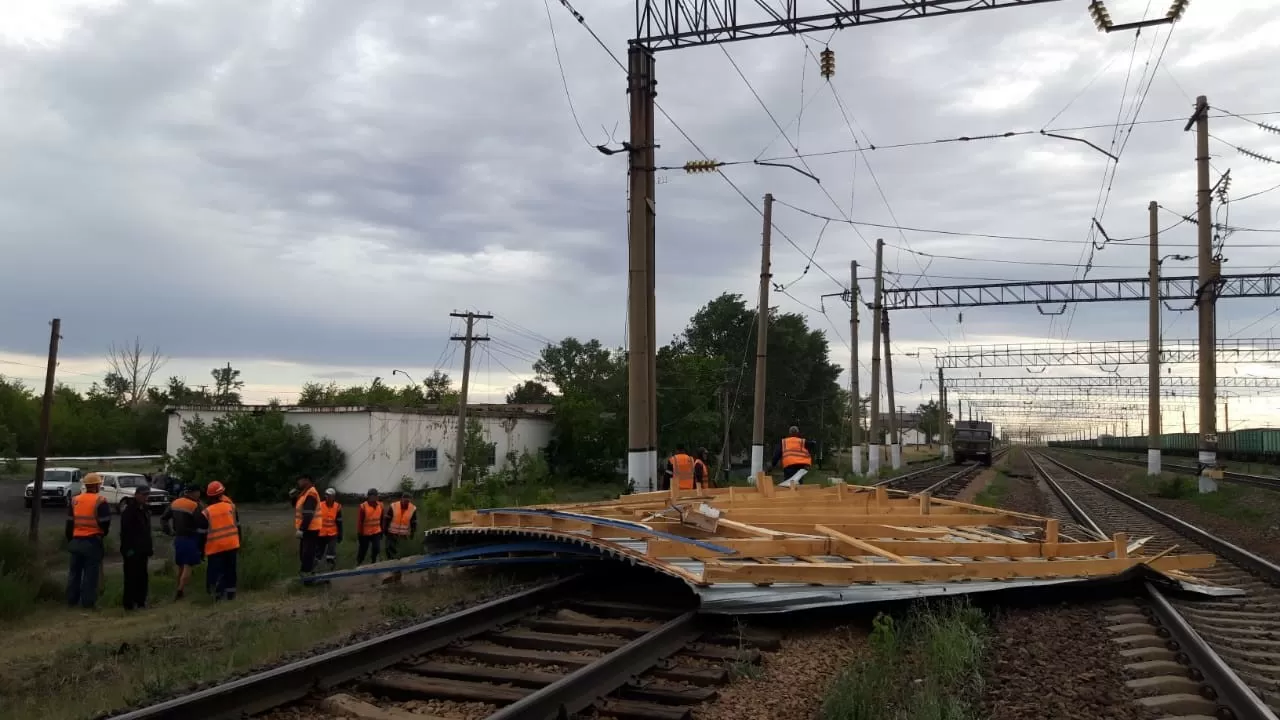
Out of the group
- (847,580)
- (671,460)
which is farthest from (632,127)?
(847,580)

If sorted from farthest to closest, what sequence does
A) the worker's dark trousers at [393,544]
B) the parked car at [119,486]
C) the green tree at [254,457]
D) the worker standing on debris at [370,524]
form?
1. the green tree at [254,457]
2. the parked car at [119,486]
3. the worker standing on debris at [370,524]
4. the worker's dark trousers at [393,544]

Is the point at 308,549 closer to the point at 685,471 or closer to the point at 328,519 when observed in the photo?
the point at 328,519

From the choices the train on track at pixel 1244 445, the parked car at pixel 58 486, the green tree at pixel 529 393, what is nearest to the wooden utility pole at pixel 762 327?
the train on track at pixel 1244 445

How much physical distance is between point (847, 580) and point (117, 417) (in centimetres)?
7558

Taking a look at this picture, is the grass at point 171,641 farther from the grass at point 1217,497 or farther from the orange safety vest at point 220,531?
the grass at point 1217,497

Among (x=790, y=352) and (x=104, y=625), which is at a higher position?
(x=790, y=352)

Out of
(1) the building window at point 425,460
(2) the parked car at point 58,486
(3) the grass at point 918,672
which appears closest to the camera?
(3) the grass at point 918,672

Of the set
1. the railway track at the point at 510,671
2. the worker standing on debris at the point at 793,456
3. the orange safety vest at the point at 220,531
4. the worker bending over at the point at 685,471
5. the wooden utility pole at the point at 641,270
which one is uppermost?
the wooden utility pole at the point at 641,270

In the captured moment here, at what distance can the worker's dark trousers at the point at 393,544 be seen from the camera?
551 inches

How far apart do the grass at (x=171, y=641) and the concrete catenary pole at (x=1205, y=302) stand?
73.6ft

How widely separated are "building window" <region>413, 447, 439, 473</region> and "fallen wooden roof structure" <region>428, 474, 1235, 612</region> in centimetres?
2852

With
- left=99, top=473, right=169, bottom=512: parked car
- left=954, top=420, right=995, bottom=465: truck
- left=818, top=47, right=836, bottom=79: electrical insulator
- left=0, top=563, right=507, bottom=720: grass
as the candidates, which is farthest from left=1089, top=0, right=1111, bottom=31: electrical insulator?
left=954, top=420, right=995, bottom=465: truck

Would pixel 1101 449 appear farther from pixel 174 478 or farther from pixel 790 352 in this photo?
pixel 174 478

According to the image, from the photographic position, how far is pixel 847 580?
290 inches
